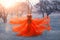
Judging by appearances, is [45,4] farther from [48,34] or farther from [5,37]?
[5,37]

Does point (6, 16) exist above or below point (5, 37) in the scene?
above

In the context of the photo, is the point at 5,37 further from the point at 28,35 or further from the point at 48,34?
the point at 48,34

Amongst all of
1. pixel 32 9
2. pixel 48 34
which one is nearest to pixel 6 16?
pixel 32 9

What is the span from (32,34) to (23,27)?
3.9 inches

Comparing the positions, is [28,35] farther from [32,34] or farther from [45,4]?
[45,4]

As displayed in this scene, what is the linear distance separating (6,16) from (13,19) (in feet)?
0.22

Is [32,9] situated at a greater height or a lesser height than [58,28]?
greater

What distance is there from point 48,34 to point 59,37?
0.33 ft

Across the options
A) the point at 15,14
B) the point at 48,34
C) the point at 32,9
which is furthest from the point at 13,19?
the point at 48,34

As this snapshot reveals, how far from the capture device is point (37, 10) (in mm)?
2248

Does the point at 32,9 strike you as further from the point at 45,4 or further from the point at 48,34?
the point at 48,34

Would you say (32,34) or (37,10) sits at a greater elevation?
(37,10)

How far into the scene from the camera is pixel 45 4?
7.38 feet

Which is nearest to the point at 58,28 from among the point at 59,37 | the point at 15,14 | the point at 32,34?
the point at 59,37
